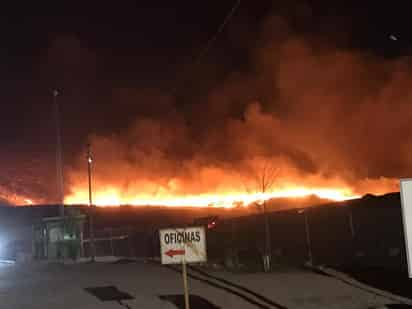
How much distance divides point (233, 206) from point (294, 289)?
130ft

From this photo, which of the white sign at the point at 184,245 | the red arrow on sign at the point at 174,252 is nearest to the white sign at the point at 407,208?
the white sign at the point at 184,245

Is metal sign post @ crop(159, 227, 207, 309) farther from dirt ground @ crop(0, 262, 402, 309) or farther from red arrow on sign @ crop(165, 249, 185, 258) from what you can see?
dirt ground @ crop(0, 262, 402, 309)

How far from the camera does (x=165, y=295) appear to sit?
2028 cm

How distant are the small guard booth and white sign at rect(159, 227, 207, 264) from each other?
79.1 feet

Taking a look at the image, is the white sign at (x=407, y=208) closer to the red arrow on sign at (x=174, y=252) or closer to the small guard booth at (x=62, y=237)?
the red arrow on sign at (x=174, y=252)

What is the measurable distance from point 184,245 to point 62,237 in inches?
1010

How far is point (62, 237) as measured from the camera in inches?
1533

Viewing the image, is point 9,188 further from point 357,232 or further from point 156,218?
point 357,232

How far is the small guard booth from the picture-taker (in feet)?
125

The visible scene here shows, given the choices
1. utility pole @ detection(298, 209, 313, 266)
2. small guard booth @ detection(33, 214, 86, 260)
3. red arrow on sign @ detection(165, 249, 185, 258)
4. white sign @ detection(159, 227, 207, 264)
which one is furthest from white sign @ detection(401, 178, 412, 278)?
small guard booth @ detection(33, 214, 86, 260)

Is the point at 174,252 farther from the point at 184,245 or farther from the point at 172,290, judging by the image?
the point at 172,290

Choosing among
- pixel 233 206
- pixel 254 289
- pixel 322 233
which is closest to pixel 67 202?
pixel 233 206

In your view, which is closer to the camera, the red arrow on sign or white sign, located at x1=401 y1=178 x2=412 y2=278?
white sign, located at x1=401 y1=178 x2=412 y2=278

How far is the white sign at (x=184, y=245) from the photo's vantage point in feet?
47.8
